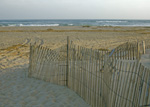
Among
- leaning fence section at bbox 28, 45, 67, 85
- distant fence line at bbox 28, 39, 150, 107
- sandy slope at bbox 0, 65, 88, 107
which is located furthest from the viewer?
leaning fence section at bbox 28, 45, 67, 85

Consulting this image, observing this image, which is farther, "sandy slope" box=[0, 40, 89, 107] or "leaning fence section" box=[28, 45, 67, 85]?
"leaning fence section" box=[28, 45, 67, 85]

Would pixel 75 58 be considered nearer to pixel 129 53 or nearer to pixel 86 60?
pixel 86 60

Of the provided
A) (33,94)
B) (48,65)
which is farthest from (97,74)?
(48,65)

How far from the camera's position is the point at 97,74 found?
4.41 metres

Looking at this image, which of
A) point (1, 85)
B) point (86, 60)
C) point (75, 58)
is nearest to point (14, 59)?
point (1, 85)

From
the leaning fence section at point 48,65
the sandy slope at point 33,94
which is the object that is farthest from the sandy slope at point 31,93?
the leaning fence section at point 48,65

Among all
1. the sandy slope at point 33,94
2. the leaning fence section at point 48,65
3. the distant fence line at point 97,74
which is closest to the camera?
the distant fence line at point 97,74

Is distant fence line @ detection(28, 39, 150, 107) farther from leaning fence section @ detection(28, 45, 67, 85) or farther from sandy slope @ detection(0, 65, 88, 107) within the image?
sandy slope @ detection(0, 65, 88, 107)

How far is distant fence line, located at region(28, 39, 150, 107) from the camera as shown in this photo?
291 cm

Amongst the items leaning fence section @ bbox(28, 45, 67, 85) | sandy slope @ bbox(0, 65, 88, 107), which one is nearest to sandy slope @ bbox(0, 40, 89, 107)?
sandy slope @ bbox(0, 65, 88, 107)

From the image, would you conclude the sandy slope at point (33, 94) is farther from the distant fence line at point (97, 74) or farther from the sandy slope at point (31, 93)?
the distant fence line at point (97, 74)

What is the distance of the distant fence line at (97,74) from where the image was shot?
2914 millimetres

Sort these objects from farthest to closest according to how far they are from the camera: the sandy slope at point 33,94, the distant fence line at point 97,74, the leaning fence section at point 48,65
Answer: the leaning fence section at point 48,65 < the sandy slope at point 33,94 < the distant fence line at point 97,74

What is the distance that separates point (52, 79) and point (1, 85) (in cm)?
151
